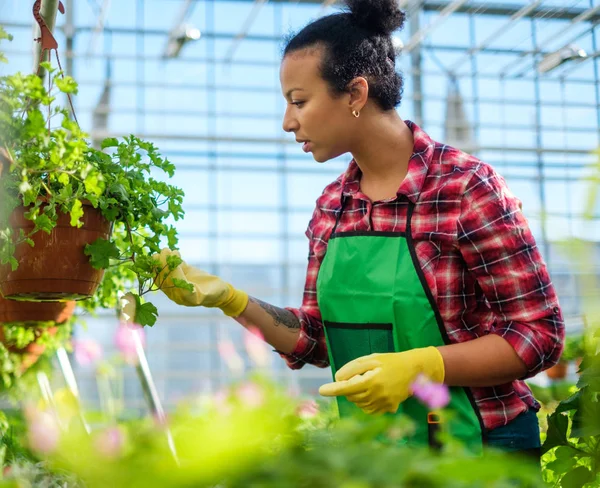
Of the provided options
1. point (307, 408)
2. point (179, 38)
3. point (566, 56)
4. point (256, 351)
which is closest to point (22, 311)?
point (256, 351)

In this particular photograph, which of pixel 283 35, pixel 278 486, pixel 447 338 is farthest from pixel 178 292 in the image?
pixel 278 486

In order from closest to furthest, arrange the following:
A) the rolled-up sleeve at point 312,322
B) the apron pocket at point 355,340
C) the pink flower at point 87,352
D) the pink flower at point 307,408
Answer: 1. the pink flower at point 307,408
2. the apron pocket at point 355,340
3. the rolled-up sleeve at point 312,322
4. the pink flower at point 87,352

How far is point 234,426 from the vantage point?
43cm

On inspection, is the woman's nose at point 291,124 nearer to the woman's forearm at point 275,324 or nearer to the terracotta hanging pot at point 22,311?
the woman's forearm at point 275,324

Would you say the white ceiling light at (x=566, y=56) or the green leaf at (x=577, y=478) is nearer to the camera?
the green leaf at (x=577, y=478)

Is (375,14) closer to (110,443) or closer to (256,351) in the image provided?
(256,351)

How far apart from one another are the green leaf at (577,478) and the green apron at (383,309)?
30 centimetres

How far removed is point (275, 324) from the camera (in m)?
1.62

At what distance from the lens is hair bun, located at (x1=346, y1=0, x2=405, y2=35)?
1.59 m

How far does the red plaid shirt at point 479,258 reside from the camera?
1.33m

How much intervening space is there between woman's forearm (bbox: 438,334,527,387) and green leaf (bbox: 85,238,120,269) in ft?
1.79

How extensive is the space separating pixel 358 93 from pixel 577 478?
0.82 m

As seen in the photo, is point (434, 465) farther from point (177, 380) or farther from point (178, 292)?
point (177, 380)

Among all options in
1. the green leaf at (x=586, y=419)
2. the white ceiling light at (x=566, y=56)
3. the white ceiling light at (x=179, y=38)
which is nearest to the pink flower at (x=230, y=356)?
the green leaf at (x=586, y=419)
